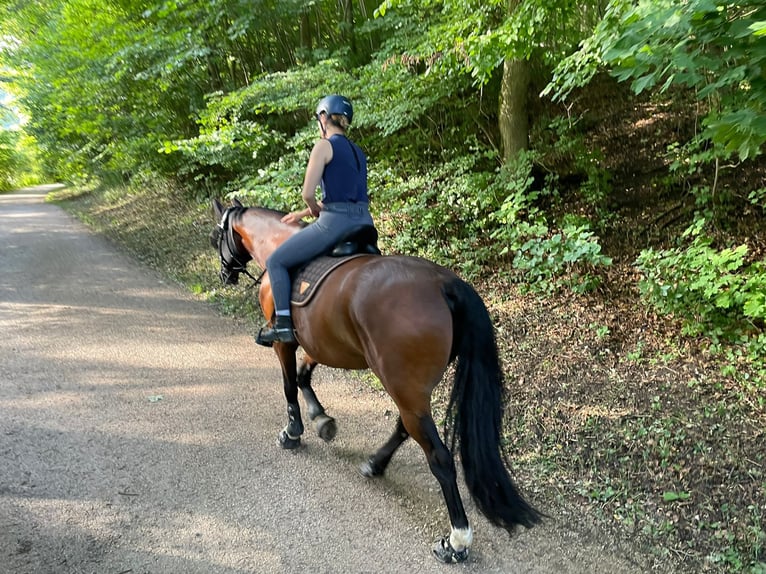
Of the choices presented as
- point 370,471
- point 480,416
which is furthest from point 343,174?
point 370,471

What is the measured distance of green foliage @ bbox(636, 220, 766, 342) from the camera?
3.81m

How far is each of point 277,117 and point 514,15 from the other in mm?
6188

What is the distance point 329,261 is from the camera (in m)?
3.32

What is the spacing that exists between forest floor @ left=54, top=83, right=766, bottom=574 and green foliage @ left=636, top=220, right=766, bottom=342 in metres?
0.20

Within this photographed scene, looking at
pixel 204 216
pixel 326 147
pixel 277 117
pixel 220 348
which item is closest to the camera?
pixel 326 147

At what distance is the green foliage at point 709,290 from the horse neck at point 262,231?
3324 mm

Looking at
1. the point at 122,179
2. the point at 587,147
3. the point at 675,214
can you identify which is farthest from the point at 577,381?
the point at 122,179

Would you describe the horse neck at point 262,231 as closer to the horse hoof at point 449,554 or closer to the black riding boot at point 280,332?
the black riding boot at point 280,332

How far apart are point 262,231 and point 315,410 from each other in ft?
5.21

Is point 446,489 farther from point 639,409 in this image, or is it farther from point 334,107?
point 334,107

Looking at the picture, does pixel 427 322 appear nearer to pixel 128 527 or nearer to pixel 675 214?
pixel 128 527

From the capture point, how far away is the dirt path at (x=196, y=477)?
2727 millimetres

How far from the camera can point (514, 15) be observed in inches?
186

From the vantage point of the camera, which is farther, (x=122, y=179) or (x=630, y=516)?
(x=122, y=179)
